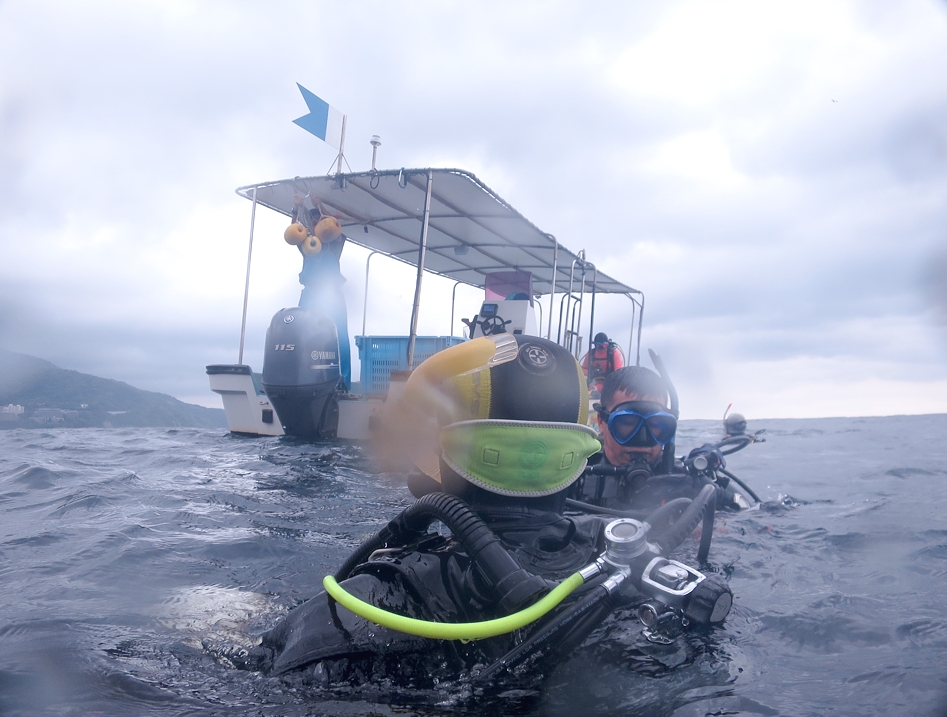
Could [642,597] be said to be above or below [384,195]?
below

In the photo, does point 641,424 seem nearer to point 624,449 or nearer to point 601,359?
point 624,449

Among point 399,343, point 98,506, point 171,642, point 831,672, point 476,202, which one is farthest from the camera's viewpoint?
point 399,343

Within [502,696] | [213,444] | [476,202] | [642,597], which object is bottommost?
[213,444]

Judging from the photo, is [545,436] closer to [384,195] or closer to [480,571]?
[480,571]

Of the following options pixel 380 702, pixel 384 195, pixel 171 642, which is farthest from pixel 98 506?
pixel 384 195

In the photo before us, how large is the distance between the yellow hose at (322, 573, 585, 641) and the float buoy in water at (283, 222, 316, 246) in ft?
25.3

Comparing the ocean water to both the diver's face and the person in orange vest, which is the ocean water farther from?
the person in orange vest

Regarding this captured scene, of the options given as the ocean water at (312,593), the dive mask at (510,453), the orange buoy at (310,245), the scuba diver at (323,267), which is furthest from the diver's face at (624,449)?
the orange buoy at (310,245)

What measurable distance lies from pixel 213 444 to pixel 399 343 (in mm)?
3059

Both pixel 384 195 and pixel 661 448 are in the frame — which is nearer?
pixel 661 448

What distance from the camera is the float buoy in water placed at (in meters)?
8.27

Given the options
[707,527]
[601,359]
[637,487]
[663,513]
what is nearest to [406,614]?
[663,513]

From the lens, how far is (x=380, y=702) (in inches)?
54.4

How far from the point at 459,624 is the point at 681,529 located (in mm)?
868
